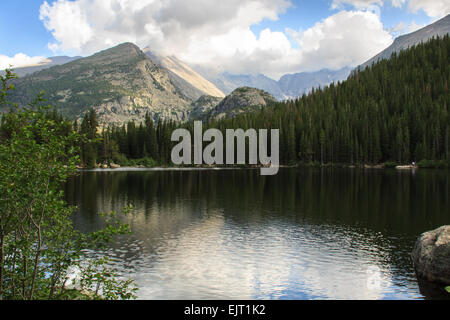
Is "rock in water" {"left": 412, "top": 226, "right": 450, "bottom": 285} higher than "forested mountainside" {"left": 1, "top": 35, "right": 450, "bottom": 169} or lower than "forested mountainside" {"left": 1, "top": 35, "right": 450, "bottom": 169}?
lower

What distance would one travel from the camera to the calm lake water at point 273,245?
20.8m

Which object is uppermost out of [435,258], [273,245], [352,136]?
[352,136]

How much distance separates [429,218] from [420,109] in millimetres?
161548

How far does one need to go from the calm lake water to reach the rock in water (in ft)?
2.84

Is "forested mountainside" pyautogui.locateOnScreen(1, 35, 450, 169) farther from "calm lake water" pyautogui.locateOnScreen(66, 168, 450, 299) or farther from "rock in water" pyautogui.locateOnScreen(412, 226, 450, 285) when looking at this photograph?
"rock in water" pyautogui.locateOnScreen(412, 226, 450, 285)

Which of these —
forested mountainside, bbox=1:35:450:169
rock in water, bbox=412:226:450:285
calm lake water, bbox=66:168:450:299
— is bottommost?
calm lake water, bbox=66:168:450:299

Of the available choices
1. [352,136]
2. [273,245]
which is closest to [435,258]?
[273,245]

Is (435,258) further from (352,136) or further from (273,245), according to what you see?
(352,136)

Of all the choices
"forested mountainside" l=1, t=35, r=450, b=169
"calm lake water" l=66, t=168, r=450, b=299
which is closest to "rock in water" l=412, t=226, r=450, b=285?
"calm lake water" l=66, t=168, r=450, b=299

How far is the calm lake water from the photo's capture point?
2078cm

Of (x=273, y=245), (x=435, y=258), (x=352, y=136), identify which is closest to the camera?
(x=435, y=258)

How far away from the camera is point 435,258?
20578mm

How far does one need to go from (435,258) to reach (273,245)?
1265cm
